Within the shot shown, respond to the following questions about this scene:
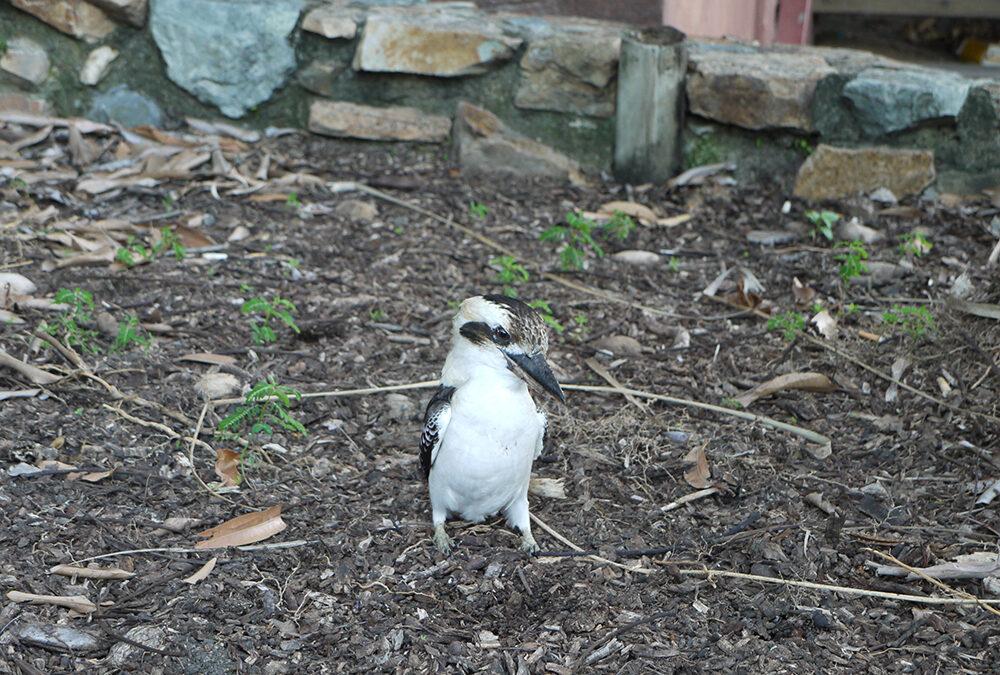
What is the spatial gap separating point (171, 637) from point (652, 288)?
9.55 feet

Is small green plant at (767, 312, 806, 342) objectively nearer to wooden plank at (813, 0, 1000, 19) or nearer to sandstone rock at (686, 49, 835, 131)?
sandstone rock at (686, 49, 835, 131)

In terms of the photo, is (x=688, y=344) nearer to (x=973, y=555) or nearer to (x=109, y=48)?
(x=973, y=555)

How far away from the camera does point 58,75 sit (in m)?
5.95

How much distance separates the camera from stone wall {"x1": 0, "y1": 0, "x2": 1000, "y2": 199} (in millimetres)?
5570

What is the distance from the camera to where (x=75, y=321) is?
4.04 meters

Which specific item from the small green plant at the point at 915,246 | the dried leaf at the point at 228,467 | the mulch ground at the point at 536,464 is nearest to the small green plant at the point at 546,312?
the mulch ground at the point at 536,464

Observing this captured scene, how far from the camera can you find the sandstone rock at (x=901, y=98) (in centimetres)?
529

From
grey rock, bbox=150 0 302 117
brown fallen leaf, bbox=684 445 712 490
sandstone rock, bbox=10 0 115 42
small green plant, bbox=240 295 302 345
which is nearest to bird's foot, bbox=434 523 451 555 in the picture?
brown fallen leaf, bbox=684 445 712 490

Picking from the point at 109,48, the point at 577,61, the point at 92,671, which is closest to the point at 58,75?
the point at 109,48

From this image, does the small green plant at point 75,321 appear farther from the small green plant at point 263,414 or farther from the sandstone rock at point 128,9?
the sandstone rock at point 128,9

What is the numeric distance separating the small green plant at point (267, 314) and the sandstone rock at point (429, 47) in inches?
83.9

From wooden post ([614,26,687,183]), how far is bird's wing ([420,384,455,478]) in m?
3.07

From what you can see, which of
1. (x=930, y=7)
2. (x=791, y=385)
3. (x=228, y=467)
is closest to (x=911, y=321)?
(x=791, y=385)

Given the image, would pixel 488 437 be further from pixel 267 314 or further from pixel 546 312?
pixel 267 314
